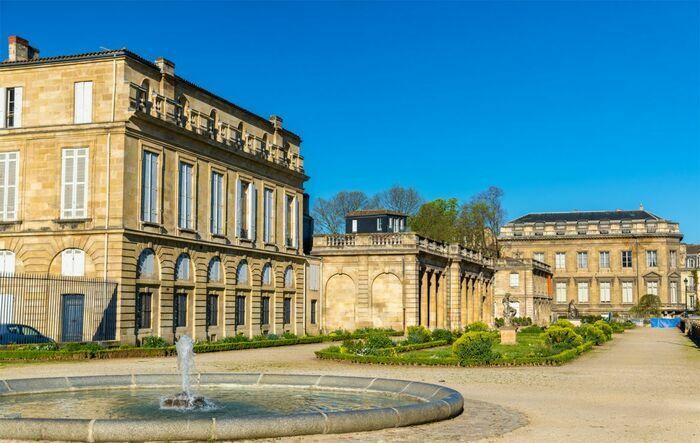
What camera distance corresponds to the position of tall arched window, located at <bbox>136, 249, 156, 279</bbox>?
1363 inches

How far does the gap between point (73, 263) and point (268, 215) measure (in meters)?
15.0

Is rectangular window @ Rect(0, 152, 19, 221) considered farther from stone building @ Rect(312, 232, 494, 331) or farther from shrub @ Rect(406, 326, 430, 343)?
stone building @ Rect(312, 232, 494, 331)

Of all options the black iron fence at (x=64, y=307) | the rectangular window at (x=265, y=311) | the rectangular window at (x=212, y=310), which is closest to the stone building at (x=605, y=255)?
the rectangular window at (x=265, y=311)

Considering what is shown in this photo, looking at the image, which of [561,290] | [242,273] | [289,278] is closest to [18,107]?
[242,273]

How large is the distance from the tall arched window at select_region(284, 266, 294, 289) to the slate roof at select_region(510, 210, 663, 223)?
222 feet

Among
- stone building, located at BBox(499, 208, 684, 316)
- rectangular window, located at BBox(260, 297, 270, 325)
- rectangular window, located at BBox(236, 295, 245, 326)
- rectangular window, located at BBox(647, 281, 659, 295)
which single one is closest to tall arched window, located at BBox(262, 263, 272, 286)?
rectangular window, located at BBox(260, 297, 270, 325)

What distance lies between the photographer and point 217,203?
4162 cm

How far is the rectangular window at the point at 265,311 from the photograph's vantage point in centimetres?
4581

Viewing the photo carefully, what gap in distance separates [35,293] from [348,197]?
57.6 m

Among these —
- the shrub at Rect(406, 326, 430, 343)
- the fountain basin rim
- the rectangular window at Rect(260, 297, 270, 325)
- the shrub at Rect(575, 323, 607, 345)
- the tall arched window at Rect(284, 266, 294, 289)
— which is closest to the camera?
the fountain basin rim

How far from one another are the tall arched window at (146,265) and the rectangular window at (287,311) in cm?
1382

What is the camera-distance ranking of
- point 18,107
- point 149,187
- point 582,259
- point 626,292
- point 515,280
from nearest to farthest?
point 149,187, point 18,107, point 515,280, point 626,292, point 582,259

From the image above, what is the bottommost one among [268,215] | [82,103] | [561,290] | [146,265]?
[561,290]

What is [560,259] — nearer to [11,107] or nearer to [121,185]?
[121,185]
